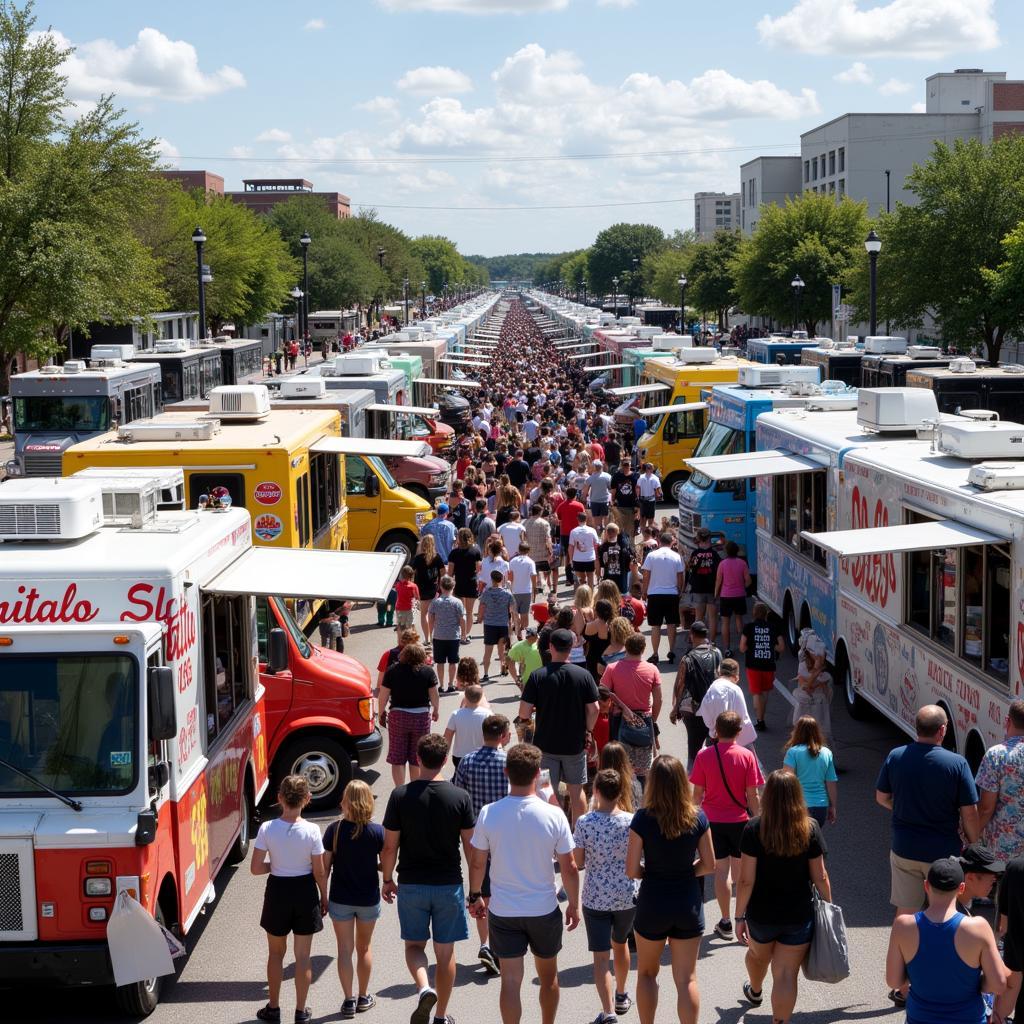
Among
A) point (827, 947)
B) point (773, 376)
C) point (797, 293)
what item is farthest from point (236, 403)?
point (797, 293)

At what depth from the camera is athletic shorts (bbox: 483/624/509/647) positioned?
52.2 feet

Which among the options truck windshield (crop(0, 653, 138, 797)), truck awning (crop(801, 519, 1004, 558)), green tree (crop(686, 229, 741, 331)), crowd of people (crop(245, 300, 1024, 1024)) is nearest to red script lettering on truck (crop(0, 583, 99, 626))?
truck windshield (crop(0, 653, 138, 797))

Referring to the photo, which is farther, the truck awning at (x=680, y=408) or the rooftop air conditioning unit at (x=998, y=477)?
the truck awning at (x=680, y=408)

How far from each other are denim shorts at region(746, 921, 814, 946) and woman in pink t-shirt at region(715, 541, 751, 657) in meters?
9.35

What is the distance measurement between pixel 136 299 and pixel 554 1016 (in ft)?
145

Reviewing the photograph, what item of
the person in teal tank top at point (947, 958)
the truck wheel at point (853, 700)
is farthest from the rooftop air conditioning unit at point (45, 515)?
the truck wheel at point (853, 700)

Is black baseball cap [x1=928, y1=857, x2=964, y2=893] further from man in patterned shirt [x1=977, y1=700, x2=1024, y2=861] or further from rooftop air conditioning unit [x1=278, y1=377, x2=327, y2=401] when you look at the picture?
rooftop air conditioning unit [x1=278, y1=377, x2=327, y2=401]

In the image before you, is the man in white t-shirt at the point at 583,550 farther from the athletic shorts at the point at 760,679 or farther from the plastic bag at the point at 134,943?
the plastic bag at the point at 134,943

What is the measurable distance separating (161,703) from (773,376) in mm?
17814

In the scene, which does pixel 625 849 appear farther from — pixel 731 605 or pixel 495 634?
pixel 731 605

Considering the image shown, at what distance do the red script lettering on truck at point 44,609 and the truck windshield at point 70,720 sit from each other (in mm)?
224

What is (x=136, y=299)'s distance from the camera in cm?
4884

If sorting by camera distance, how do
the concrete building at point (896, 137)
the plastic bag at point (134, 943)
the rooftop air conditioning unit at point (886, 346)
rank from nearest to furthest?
the plastic bag at point (134, 943) < the rooftop air conditioning unit at point (886, 346) < the concrete building at point (896, 137)

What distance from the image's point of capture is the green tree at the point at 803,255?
71.5 m
